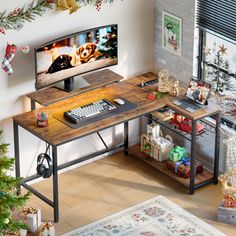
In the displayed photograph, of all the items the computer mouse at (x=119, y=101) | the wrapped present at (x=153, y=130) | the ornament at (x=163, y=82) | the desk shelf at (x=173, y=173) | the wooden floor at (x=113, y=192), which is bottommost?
the wooden floor at (x=113, y=192)

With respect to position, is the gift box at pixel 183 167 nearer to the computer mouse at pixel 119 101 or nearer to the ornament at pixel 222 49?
the computer mouse at pixel 119 101

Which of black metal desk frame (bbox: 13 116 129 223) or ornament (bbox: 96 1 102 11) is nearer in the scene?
black metal desk frame (bbox: 13 116 129 223)

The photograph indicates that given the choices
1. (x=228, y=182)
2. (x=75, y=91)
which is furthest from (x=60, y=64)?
(x=228, y=182)

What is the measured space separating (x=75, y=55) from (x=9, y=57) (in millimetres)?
604

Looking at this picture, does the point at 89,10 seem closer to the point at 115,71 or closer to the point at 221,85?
the point at 115,71

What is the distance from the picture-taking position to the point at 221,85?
715cm

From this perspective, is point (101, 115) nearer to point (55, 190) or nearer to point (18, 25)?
point (55, 190)

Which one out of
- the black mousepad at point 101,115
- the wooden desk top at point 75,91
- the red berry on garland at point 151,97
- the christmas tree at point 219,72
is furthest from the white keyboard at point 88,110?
the christmas tree at point 219,72

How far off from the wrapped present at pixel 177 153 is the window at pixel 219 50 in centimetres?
51

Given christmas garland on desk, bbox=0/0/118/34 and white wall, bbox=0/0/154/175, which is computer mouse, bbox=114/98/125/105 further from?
christmas garland on desk, bbox=0/0/118/34

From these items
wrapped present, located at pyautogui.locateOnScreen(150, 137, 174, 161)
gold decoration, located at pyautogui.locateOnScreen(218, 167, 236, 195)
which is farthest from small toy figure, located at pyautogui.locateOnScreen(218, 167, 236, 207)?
wrapped present, located at pyautogui.locateOnScreen(150, 137, 174, 161)

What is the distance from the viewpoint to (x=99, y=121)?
661cm

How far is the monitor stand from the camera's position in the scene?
273 inches

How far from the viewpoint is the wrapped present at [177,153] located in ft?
23.6
